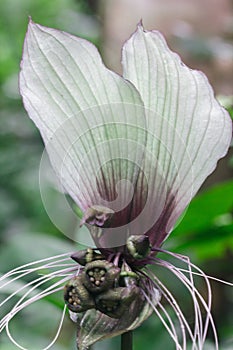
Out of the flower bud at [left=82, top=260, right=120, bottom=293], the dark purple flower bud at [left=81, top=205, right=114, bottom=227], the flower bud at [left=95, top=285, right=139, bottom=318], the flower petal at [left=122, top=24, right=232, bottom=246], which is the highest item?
A: the flower petal at [left=122, top=24, right=232, bottom=246]

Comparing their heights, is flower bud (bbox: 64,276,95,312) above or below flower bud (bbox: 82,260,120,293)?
below

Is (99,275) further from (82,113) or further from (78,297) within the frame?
(82,113)

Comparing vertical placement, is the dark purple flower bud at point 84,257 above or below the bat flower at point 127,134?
below

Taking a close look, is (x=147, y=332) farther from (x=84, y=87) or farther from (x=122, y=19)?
(x=122, y=19)

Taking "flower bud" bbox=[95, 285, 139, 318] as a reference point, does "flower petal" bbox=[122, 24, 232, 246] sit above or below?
above

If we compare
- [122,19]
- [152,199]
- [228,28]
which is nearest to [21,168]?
[122,19]

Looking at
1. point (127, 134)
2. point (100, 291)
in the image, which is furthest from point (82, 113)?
point (100, 291)

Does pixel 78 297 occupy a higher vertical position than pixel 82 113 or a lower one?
lower
